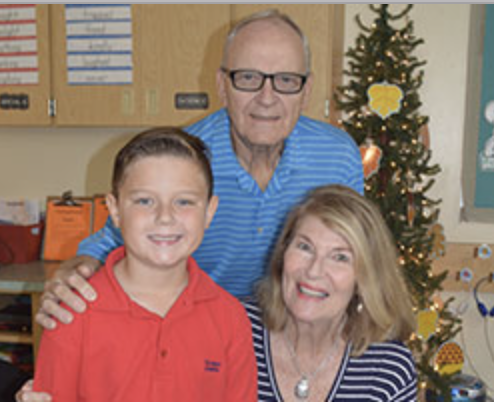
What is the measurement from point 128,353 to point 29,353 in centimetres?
218

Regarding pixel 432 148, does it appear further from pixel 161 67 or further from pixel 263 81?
pixel 263 81

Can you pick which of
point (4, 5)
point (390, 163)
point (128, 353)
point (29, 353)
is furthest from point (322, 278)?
point (4, 5)

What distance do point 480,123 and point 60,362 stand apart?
2998 millimetres

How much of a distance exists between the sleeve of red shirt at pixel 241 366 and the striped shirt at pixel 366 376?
0.55ft

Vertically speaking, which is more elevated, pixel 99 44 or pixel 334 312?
pixel 99 44

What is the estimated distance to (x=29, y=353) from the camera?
120 inches

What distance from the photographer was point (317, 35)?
9.14 feet

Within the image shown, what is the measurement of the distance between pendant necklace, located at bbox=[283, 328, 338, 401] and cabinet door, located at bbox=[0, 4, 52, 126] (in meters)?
2.12

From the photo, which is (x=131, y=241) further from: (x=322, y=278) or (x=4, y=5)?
(x=4, y=5)

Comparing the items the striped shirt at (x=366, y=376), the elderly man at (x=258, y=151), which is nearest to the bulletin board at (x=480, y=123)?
the elderly man at (x=258, y=151)

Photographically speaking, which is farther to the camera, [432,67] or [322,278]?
[432,67]

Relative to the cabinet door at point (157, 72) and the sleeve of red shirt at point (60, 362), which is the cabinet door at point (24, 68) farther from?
the sleeve of red shirt at point (60, 362)

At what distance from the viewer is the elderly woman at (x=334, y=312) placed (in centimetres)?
149

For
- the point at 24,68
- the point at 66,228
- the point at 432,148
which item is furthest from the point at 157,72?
the point at 432,148
